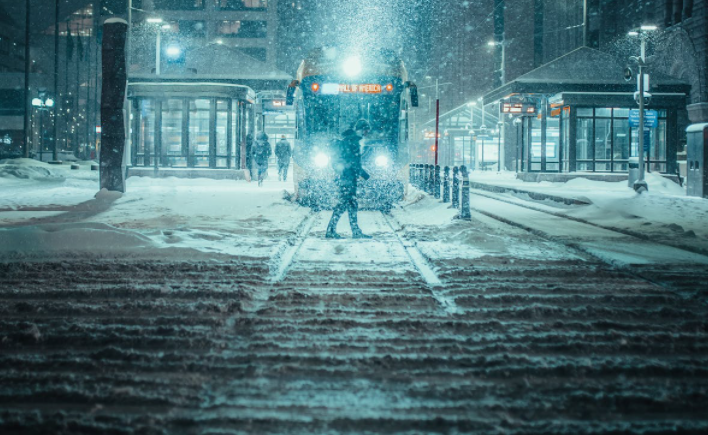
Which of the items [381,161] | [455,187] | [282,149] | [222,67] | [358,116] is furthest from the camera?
[222,67]

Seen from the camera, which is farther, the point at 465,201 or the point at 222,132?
the point at 222,132

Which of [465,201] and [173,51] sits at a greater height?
[173,51]

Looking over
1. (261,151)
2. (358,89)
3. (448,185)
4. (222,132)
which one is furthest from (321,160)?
(222,132)

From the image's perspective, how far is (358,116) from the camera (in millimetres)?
16500

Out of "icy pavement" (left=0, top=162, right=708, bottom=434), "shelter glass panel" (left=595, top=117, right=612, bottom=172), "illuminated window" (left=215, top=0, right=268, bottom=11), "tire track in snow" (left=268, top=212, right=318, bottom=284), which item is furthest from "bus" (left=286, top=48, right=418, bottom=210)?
"illuminated window" (left=215, top=0, right=268, bottom=11)

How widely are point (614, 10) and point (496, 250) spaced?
154 feet

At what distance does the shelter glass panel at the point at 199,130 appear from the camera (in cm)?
2986

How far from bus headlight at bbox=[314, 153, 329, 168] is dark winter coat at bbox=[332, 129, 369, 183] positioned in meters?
5.57

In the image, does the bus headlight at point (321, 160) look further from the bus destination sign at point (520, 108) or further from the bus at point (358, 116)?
the bus destination sign at point (520, 108)

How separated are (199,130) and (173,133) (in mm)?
1219

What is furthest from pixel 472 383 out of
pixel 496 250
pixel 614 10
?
pixel 614 10

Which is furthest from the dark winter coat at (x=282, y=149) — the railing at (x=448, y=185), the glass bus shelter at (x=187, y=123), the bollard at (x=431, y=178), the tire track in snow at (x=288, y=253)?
Answer: the tire track in snow at (x=288, y=253)

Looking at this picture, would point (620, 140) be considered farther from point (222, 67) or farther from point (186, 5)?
point (186, 5)

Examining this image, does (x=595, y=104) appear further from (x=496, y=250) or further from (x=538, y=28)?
(x=538, y=28)
